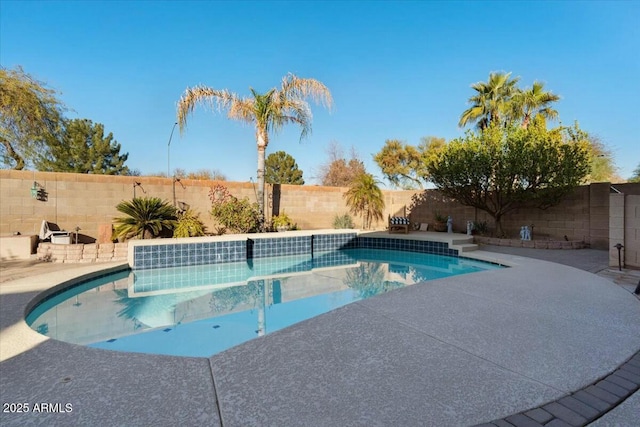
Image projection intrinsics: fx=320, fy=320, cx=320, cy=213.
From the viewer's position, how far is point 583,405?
193cm

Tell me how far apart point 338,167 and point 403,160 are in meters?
5.00

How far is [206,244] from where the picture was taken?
Result: 8.27 m

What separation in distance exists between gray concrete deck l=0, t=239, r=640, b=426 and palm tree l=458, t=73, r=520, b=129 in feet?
47.5

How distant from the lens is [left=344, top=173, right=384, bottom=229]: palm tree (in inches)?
522

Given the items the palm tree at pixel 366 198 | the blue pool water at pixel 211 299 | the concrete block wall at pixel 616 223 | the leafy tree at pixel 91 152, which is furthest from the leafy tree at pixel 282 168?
the concrete block wall at pixel 616 223

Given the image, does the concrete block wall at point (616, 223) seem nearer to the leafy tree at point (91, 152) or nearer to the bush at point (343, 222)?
the bush at point (343, 222)

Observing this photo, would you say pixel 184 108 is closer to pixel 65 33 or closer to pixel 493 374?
pixel 65 33

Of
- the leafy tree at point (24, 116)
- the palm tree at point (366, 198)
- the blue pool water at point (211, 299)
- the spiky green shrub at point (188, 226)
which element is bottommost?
the blue pool water at point (211, 299)

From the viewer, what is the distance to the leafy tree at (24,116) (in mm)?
8656

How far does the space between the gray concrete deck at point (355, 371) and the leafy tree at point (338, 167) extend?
817 inches

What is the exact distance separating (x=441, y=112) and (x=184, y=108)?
518 inches

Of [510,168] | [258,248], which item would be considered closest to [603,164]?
[510,168]

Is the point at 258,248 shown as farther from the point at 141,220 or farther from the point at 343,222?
the point at 343,222

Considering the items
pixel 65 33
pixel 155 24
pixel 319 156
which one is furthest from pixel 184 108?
pixel 319 156
